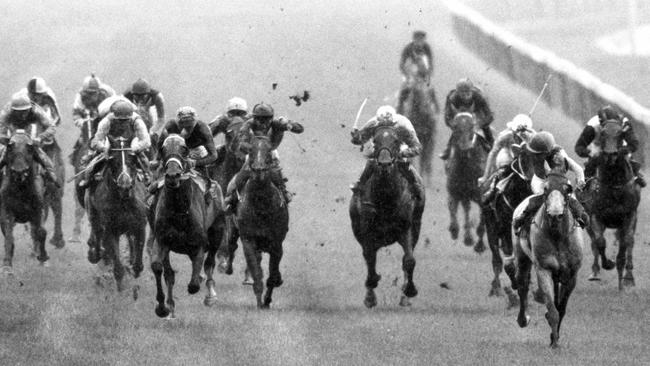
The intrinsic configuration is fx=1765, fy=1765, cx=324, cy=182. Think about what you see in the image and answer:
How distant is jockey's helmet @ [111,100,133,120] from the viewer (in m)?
20.0

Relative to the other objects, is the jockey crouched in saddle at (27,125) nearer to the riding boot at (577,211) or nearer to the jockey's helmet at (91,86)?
the jockey's helmet at (91,86)

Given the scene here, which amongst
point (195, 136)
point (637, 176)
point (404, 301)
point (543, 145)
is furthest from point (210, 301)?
point (637, 176)

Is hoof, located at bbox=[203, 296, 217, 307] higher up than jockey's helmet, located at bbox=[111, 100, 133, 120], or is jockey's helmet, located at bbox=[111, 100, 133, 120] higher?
jockey's helmet, located at bbox=[111, 100, 133, 120]

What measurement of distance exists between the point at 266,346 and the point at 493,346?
2.15 m

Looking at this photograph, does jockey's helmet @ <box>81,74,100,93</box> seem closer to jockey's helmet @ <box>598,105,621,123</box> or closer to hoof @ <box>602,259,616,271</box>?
jockey's helmet @ <box>598,105,621,123</box>

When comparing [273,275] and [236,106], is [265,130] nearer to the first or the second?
[273,275]

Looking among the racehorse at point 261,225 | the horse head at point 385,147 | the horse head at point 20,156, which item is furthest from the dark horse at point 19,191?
the horse head at point 385,147

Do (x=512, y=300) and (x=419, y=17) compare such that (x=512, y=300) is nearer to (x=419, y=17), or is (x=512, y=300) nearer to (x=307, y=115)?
(x=307, y=115)

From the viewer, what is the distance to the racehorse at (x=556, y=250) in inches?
648

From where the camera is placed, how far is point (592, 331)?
58.2 ft

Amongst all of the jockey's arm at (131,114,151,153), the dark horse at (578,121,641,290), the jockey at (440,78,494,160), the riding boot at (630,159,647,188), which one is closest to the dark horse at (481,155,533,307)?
the dark horse at (578,121,641,290)

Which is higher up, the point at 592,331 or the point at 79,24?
the point at 79,24

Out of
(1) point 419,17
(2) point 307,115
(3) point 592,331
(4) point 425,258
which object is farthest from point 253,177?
(1) point 419,17

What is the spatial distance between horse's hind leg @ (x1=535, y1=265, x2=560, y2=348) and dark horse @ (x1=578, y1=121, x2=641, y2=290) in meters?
3.88
